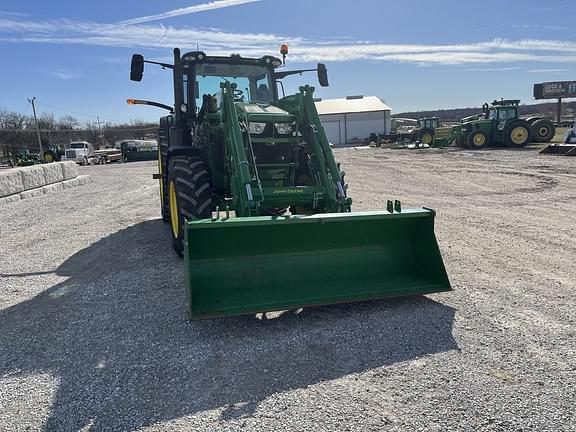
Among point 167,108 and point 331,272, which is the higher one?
point 167,108

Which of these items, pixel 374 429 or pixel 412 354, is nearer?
pixel 374 429

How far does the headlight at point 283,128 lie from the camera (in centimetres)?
570

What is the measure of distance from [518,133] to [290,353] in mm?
26527

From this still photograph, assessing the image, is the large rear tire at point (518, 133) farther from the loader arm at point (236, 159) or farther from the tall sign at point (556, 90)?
the loader arm at point (236, 159)

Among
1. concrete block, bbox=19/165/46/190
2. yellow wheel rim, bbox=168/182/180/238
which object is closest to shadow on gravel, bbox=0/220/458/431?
yellow wheel rim, bbox=168/182/180/238

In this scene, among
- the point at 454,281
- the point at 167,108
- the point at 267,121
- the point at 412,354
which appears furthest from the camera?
the point at 167,108

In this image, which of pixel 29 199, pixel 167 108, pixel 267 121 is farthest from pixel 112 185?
pixel 267 121

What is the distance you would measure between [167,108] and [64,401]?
239 inches

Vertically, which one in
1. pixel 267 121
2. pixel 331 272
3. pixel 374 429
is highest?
pixel 267 121

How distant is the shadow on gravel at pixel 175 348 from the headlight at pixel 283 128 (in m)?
2.23

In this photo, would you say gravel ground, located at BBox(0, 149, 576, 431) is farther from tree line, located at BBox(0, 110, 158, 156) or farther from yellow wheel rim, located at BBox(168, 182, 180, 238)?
tree line, located at BBox(0, 110, 158, 156)

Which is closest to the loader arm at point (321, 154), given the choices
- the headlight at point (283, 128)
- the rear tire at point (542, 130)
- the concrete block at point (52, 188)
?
the headlight at point (283, 128)

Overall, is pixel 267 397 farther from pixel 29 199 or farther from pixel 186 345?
pixel 29 199

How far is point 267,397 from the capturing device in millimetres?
2883
